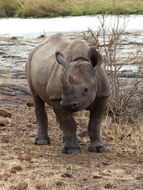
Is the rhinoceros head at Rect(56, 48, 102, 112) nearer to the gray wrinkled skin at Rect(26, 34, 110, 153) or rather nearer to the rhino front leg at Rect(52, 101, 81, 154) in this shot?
the gray wrinkled skin at Rect(26, 34, 110, 153)

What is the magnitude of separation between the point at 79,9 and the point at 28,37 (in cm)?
1356

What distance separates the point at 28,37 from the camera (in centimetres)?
2623

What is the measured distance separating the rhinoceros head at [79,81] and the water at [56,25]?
57.3 ft

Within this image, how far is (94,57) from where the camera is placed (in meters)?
9.05

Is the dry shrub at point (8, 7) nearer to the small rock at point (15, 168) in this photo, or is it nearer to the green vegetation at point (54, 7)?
the green vegetation at point (54, 7)

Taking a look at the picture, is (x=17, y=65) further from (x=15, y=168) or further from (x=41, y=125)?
(x=15, y=168)

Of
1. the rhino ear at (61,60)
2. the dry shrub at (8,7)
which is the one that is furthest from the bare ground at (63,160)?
the dry shrub at (8,7)

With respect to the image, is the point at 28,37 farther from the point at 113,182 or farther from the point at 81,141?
the point at 113,182

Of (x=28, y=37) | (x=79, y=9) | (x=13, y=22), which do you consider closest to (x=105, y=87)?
(x=28, y=37)

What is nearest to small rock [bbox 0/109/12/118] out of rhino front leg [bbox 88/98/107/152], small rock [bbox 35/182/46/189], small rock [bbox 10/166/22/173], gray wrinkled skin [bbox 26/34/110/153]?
gray wrinkled skin [bbox 26/34/110/153]

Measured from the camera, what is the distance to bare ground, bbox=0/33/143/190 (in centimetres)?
766

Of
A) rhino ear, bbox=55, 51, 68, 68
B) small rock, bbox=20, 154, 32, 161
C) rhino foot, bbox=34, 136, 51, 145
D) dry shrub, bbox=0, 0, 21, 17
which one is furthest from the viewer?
dry shrub, bbox=0, 0, 21, 17

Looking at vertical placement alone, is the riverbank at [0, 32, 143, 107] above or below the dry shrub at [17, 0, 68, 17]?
above

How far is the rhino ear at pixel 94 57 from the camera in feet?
29.5
